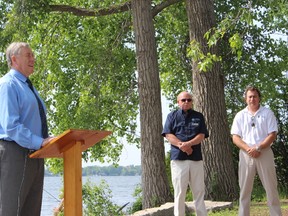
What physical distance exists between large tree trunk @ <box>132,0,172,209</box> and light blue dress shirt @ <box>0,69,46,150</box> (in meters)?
8.32

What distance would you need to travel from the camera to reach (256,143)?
9125 millimetres

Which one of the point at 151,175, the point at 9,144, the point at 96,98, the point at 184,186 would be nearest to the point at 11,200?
the point at 9,144

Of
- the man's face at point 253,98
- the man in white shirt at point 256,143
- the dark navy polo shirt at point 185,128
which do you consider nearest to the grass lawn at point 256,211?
the man in white shirt at point 256,143

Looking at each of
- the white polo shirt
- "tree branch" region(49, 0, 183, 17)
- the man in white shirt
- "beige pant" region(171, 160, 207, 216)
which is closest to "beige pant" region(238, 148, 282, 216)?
the man in white shirt

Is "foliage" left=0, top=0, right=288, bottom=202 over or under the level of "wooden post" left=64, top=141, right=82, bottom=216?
over

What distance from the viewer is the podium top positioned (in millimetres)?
4934

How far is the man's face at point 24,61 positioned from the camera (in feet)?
17.6

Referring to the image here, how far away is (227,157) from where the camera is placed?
13797 mm

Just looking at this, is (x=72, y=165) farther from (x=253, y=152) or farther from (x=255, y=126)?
(x=255, y=126)

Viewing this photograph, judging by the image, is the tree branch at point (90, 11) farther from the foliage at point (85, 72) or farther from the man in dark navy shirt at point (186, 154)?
the man in dark navy shirt at point (186, 154)

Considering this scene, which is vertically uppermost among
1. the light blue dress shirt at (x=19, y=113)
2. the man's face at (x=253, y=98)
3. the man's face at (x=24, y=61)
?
the man's face at (x=253, y=98)

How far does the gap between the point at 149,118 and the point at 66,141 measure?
8617mm

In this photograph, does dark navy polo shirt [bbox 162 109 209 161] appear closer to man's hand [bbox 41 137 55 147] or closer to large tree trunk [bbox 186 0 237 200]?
large tree trunk [bbox 186 0 237 200]

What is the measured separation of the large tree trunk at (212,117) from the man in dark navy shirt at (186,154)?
3818mm
